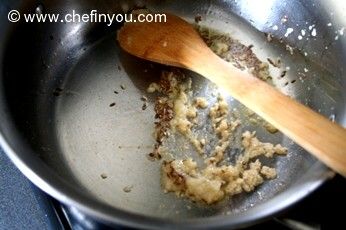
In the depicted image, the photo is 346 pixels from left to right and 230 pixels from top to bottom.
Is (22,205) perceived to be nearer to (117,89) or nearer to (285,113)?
(117,89)

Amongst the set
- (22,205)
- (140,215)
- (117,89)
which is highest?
(140,215)

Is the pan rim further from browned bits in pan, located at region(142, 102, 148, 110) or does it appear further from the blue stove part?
browned bits in pan, located at region(142, 102, 148, 110)

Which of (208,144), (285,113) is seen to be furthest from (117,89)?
(285,113)

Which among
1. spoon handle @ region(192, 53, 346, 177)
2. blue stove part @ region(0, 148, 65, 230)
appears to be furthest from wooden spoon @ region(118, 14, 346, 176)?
blue stove part @ region(0, 148, 65, 230)

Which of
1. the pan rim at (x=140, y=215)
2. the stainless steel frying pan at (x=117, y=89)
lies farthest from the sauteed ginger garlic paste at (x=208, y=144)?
the pan rim at (x=140, y=215)

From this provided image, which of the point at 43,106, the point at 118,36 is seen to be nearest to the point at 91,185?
the point at 43,106

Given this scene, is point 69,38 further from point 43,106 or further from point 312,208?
point 312,208

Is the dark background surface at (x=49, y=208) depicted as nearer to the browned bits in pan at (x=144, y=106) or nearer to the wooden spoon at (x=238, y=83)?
the wooden spoon at (x=238, y=83)
